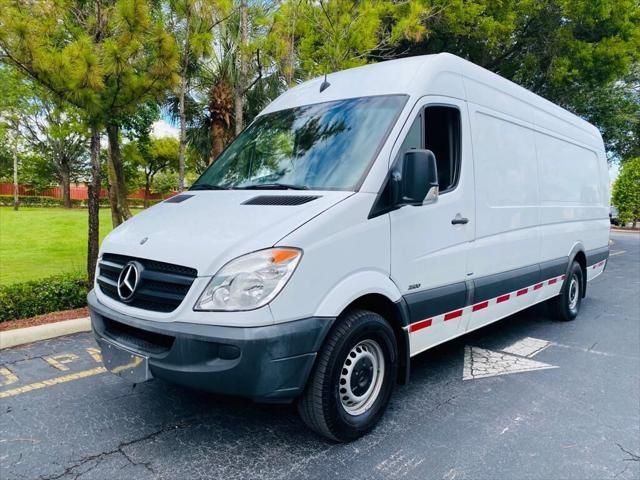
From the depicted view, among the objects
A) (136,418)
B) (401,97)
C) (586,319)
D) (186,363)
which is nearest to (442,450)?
(186,363)

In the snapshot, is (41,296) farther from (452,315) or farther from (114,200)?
(114,200)

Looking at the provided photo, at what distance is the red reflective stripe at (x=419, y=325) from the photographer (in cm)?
338

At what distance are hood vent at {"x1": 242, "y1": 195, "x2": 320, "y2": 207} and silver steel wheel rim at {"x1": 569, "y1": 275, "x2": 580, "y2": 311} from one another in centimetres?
469

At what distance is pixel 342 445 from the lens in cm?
300

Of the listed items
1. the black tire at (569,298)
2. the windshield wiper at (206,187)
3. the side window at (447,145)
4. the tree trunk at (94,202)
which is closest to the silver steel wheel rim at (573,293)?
the black tire at (569,298)

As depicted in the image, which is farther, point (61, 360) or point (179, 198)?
point (61, 360)

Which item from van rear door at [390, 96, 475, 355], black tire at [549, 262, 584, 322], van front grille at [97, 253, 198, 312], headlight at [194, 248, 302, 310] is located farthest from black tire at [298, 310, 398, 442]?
black tire at [549, 262, 584, 322]

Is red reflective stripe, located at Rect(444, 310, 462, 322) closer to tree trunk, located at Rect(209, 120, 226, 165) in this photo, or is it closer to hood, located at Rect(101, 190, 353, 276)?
hood, located at Rect(101, 190, 353, 276)

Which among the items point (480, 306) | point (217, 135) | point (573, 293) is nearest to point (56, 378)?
point (480, 306)

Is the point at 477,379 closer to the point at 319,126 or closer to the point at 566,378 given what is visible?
the point at 566,378

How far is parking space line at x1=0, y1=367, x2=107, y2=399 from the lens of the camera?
3.64 m

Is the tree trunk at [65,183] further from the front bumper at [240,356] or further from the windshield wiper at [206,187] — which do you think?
the front bumper at [240,356]

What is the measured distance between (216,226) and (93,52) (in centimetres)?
351

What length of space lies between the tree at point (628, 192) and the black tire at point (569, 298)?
69.6 feet
